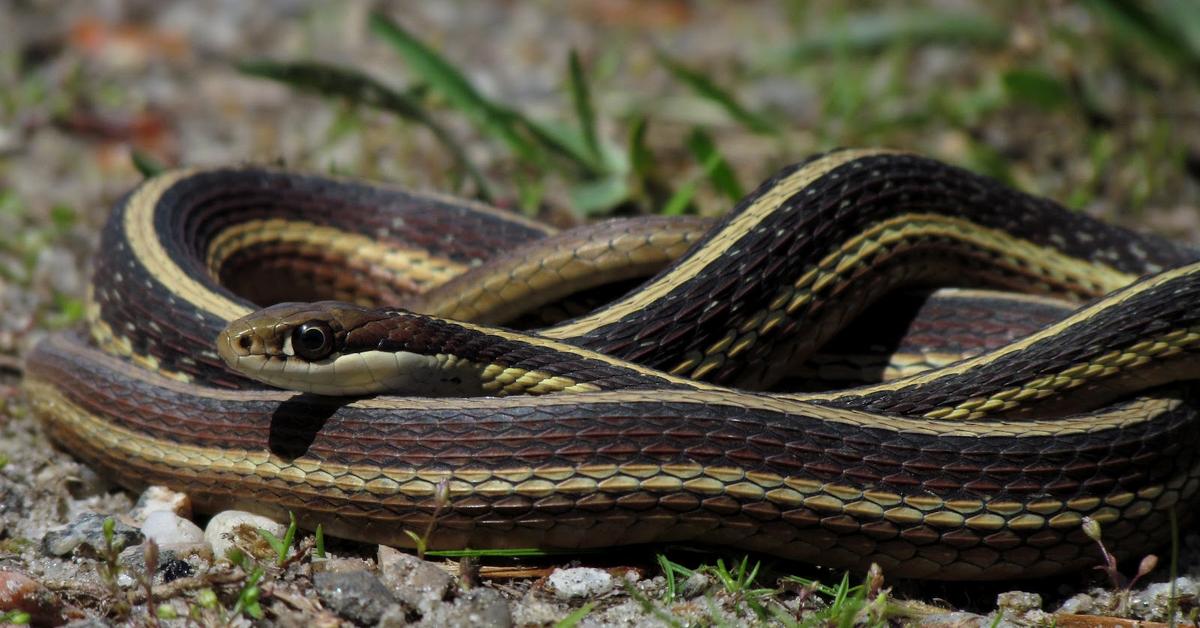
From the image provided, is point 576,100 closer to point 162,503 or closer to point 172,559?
point 162,503

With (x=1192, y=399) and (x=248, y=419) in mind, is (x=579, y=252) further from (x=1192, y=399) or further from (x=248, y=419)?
(x=1192, y=399)

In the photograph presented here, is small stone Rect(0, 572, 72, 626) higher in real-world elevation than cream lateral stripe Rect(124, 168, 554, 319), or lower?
lower

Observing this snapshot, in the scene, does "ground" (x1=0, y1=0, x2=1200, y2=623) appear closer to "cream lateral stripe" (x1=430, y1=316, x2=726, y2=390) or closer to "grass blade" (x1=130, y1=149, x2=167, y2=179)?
"grass blade" (x1=130, y1=149, x2=167, y2=179)

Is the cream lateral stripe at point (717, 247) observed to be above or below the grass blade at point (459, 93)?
below

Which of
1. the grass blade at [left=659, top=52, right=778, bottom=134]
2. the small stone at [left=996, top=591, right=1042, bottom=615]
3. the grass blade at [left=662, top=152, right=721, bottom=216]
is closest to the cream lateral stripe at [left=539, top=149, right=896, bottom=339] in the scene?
the grass blade at [left=662, top=152, right=721, bottom=216]

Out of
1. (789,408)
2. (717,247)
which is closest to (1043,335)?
(789,408)

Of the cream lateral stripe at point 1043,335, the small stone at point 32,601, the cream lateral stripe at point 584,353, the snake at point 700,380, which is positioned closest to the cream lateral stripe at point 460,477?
the snake at point 700,380

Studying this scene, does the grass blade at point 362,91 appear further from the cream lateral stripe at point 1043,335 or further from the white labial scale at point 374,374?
the cream lateral stripe at point 1043,335
